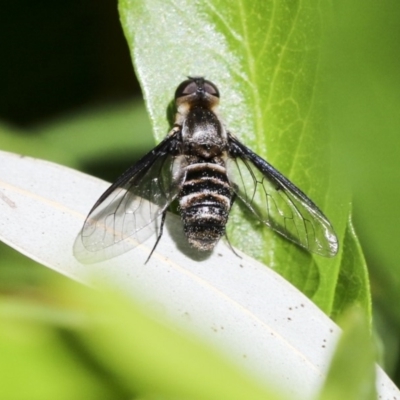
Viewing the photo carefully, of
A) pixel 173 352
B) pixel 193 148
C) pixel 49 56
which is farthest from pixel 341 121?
pixel 49 56

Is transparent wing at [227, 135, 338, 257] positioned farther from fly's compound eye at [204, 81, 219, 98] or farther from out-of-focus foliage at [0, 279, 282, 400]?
out-of-focus foliage at [0, 279, 282, 400]

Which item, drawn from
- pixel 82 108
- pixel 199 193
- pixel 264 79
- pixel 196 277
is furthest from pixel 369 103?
pixel 82 108

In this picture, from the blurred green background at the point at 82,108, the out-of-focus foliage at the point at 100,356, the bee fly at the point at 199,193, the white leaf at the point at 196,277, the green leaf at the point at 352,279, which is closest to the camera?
the out-of-focus foliage at the point at 100,356

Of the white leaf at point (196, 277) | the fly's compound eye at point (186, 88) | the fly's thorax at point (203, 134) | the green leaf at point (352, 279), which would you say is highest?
the fly's thorax at point (203, 134)

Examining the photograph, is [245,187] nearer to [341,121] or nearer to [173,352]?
[341,121]

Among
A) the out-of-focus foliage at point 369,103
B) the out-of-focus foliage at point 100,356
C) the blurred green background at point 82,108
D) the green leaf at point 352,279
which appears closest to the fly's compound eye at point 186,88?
the blurred green background at point 82,108

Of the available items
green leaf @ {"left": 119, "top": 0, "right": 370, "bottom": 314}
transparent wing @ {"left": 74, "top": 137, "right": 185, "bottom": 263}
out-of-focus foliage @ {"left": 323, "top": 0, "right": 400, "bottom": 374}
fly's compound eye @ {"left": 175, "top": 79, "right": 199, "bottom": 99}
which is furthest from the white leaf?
out-of-focus foliage @ {"left": 323, "top": 0, "right": 400, "bottom": 374}

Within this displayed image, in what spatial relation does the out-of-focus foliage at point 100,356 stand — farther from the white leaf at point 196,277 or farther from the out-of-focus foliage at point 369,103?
the white leaf at point 196,277

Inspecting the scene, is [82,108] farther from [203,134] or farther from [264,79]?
[264,79]
